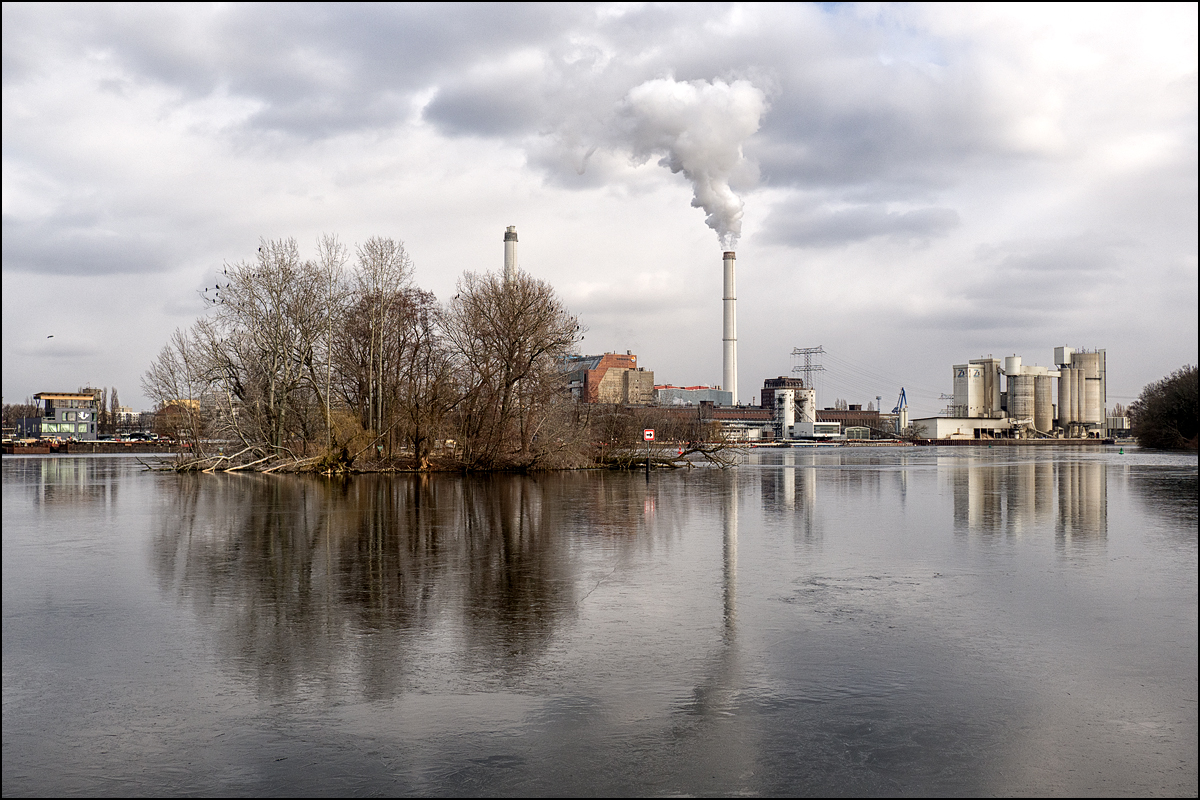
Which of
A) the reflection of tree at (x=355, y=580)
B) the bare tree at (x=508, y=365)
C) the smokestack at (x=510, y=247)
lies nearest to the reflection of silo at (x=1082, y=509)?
the reflection of tree at (x=355, y=580)

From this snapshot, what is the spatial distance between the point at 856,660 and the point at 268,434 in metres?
45.7

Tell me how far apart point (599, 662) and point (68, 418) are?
130095mm

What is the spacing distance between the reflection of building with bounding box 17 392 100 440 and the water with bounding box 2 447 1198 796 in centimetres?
11491

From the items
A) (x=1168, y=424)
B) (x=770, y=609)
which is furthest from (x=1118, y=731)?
(x=1168, y=424)

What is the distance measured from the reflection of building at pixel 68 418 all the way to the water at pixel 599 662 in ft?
377

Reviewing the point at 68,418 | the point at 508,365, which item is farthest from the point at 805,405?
the point at 508,365

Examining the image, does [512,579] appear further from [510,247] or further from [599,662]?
[510,247]

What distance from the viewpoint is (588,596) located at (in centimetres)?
1161

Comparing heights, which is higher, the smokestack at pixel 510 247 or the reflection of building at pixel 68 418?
the smokestack at pixel 510 247

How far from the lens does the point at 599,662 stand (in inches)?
329

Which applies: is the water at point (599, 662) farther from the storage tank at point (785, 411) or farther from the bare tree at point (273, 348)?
the storage tank at point (785, 411)

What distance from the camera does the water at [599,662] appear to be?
588 cm

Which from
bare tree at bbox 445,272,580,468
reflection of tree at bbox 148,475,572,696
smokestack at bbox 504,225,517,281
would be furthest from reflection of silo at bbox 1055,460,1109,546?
smokestack at bbox 504,225,517,281

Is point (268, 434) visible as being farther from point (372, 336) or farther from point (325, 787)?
point (325, 787)
